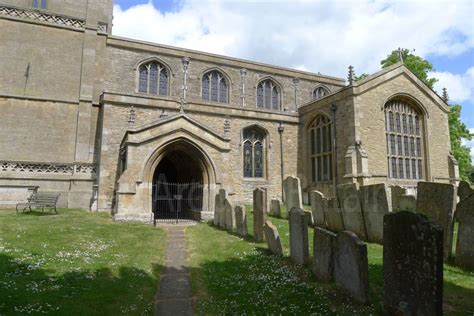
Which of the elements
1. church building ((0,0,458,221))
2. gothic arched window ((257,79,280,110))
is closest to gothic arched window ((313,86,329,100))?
gothic arched window ((257,79,280,110))

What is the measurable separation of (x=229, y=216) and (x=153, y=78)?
40.6 feet

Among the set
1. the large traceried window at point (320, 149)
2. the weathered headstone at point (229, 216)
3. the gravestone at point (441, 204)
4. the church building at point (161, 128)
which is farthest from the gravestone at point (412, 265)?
the large traceried window at point (320, 149)

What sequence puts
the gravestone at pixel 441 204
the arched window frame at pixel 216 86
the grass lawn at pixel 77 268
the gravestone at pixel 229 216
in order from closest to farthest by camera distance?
the grass lawn at pixel 77 268, the gravestone at pixel 441 204, the gravestone at pixel 229 216, the arched window frame at pixel 216 86

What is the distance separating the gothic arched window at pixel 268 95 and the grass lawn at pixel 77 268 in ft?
47.2

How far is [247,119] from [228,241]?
1023 centimetres

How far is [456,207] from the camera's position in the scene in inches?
261

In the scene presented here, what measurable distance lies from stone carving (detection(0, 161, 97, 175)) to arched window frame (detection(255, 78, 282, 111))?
11.7 m

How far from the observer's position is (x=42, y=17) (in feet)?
60.8

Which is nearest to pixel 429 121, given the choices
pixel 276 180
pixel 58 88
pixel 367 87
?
pixel 367 87

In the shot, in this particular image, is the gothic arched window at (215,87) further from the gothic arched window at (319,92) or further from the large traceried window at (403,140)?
the large traceried window at (403,140)

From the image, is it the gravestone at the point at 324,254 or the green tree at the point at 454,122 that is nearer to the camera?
the gravestone at the point at 324,254

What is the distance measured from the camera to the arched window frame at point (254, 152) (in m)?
18.6

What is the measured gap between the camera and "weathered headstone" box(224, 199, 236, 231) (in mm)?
11219

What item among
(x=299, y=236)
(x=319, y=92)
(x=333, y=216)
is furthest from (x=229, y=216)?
(x=319, y=92)
